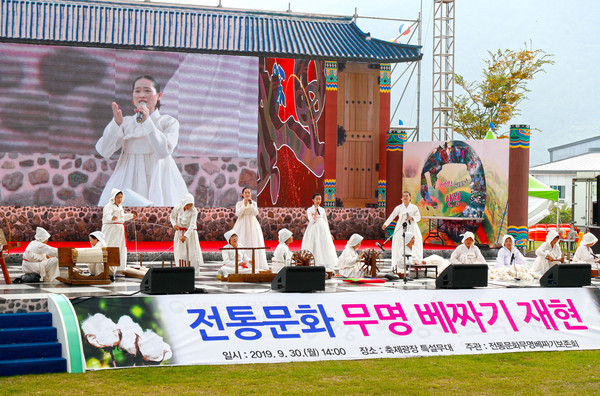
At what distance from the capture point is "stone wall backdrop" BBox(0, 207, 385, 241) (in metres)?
18.0

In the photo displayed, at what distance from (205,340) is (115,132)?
34.5ft

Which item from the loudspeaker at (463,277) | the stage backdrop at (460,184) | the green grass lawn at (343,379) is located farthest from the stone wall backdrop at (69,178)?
the green grass lawn at (343,379)

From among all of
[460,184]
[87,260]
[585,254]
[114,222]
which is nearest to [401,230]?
[585,254]

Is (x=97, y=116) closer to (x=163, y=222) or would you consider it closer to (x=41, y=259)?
(x=163, y=222)

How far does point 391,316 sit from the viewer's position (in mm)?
9695

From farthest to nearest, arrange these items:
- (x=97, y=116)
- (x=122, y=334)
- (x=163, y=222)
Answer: (x=163, y=222) → (x=97, y=116) → (x=122, y=334)

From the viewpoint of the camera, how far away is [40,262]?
11.4 meters

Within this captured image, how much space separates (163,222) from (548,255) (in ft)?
28.9

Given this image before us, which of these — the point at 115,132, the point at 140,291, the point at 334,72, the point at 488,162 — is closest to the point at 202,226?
the point at 115,132

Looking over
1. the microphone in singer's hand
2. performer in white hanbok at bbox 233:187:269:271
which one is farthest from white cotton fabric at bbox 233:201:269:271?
the microphone in singer's hand

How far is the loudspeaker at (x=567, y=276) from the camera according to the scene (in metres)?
10.8

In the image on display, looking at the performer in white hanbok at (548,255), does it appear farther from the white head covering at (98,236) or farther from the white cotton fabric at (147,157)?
the white cotton fabric at (147,157)

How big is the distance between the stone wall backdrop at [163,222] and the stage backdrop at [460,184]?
1282 millimetres

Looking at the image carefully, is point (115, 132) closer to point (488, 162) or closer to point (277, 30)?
point (277, 30)
